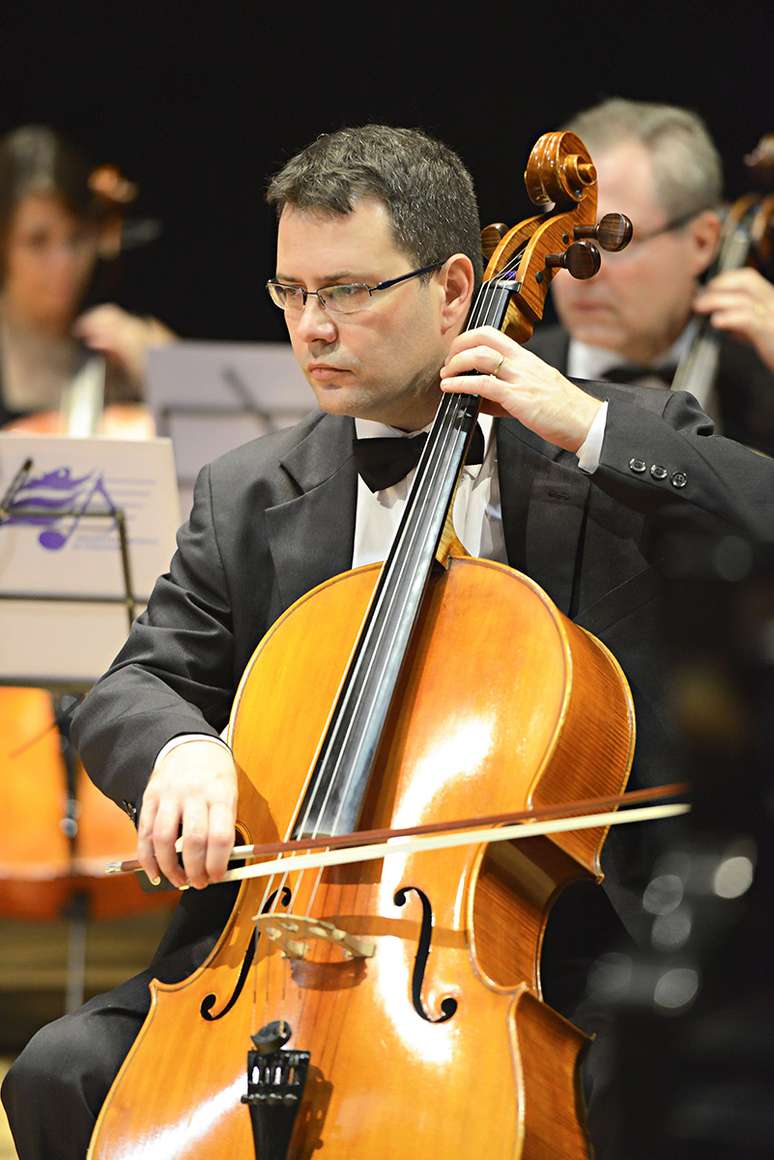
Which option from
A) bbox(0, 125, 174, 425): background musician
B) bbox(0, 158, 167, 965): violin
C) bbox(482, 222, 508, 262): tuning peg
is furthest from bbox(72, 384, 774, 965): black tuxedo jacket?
bbox(0, 125, 174, 425): background musician

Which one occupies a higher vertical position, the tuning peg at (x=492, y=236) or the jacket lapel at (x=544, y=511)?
the tuning peg at (x=492, y=236)

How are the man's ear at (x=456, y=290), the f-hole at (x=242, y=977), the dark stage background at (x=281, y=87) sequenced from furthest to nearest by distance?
the dark stage background at (x=281, y=87) < the man's ear at (x=456, y=290) < the f-hole at (x=242, y=977)

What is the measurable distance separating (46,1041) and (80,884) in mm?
1422

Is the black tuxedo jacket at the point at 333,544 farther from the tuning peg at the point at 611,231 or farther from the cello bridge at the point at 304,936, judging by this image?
the cello bridge at the point at 304,936

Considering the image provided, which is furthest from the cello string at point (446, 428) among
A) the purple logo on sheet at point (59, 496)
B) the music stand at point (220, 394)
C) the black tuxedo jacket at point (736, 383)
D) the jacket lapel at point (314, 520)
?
the music stand at point (220, 394)

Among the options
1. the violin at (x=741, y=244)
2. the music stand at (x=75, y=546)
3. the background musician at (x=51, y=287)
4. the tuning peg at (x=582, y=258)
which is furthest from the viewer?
the background musician at (x=51, y=287)

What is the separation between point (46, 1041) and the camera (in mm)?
1582

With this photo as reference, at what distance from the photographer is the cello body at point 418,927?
4.09ft

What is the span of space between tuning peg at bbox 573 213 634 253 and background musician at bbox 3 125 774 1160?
17 cm

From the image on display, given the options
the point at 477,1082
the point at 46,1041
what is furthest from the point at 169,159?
the point at 477,1082

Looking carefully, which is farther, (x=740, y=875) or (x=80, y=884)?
(x=80, y=884)

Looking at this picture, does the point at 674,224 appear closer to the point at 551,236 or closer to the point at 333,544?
the point at 551,236

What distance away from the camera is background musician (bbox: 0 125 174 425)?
4.23 metres

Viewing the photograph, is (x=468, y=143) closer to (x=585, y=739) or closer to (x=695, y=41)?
(x=695, y=41)
